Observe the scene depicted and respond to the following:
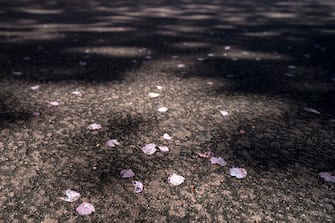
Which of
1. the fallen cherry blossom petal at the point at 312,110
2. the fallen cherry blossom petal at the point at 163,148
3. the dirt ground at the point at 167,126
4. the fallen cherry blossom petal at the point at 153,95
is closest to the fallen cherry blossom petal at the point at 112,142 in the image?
the dirt ground at the point at 167,126

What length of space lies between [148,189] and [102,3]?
1277 cm

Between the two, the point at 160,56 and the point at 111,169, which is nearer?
the point at 111,169

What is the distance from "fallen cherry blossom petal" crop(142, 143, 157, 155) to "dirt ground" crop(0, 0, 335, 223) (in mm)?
63

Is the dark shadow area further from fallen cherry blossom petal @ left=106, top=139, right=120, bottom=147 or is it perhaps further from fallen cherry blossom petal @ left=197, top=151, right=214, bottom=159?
fallen cherry blossom petal @ left=197, top=151, right=214, bottom=159

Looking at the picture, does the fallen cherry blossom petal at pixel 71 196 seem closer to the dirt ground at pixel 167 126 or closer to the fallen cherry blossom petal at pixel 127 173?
the dirt ground at pixel 167 126

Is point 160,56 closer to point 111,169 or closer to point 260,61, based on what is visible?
point 260,61

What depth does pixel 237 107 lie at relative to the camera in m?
3.96

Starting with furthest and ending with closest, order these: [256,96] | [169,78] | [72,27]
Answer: [72,27] → [169,78] → [256,96]

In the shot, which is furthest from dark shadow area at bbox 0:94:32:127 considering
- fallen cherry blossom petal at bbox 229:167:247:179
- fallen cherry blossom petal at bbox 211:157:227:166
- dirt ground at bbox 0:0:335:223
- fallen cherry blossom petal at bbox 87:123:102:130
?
fallen cherry blossom petal at bbox 229:167:247:179

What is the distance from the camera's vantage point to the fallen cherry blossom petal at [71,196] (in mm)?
2320

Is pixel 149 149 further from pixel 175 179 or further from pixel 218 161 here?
pixel 218 161

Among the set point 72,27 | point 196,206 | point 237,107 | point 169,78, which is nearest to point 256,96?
point 237,107

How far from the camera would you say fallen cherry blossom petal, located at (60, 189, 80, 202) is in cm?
232

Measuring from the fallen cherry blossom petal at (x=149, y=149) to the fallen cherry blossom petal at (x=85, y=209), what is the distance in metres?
0.82
